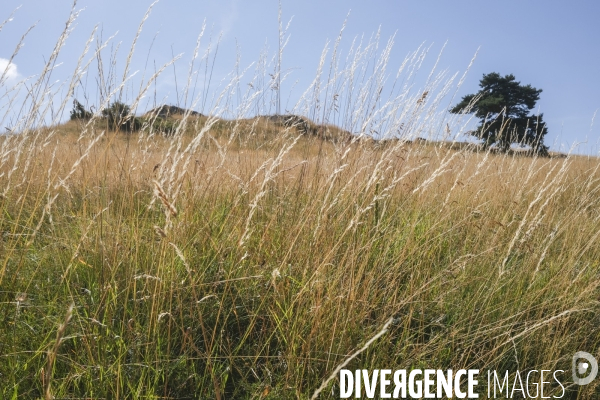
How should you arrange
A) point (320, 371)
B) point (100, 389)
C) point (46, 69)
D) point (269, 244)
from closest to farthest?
1. point (100, 389)
2. point (320, 371)
3. point (46, 69)
4. point (269, 244)

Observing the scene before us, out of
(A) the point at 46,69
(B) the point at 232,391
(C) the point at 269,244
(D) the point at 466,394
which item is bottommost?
(B) the point at 232,391

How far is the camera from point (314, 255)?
1.70 meters

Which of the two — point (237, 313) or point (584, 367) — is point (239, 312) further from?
point (584, 367)

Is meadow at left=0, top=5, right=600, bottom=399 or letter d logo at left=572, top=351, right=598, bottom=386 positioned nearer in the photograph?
meadow at left=0, top=5, right=600, bottom=399

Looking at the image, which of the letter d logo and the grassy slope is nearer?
the grassy slope

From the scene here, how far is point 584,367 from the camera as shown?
166 cm

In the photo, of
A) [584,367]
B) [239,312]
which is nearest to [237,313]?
[239,312]

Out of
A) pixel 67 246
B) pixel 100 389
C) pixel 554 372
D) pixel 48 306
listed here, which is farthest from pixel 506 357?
pixel 67 246

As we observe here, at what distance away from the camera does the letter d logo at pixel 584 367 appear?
5.31 feet

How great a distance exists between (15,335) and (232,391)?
2.31 ft

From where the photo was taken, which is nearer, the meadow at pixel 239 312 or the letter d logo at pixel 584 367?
the meadow at pixel 239 312

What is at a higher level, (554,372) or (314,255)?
(314,255)

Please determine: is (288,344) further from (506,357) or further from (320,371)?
(506,357)

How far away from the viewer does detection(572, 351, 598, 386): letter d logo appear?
63.7 inches
